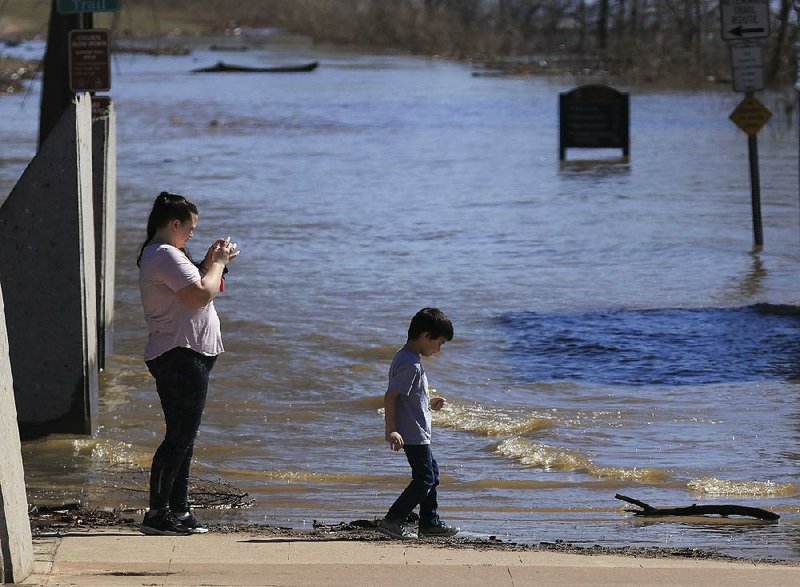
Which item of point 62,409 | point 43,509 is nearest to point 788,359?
point 62,409

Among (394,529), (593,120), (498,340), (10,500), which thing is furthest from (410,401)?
(593,120)

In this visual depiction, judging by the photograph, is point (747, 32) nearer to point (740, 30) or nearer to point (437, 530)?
point (740, 30)

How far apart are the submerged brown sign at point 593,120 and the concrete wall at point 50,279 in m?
18.9

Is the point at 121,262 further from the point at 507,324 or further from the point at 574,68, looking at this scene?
the point at 574,68

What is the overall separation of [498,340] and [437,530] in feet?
19.0

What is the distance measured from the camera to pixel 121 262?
1684 centimetres

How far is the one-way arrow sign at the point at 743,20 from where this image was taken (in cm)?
1555

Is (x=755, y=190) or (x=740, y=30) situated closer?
(x=740, y=30)

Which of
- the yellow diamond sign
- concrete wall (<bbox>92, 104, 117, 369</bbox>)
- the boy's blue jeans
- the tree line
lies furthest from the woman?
the tree line

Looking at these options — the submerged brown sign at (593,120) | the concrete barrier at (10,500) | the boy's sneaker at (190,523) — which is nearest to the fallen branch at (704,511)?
the boy's sneaker at (190,523)

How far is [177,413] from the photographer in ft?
21.9

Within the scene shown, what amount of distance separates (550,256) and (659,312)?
12.1 feet

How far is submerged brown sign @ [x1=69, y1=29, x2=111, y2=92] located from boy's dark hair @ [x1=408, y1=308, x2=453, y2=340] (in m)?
6.15

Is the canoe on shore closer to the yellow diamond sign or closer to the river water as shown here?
the river water
